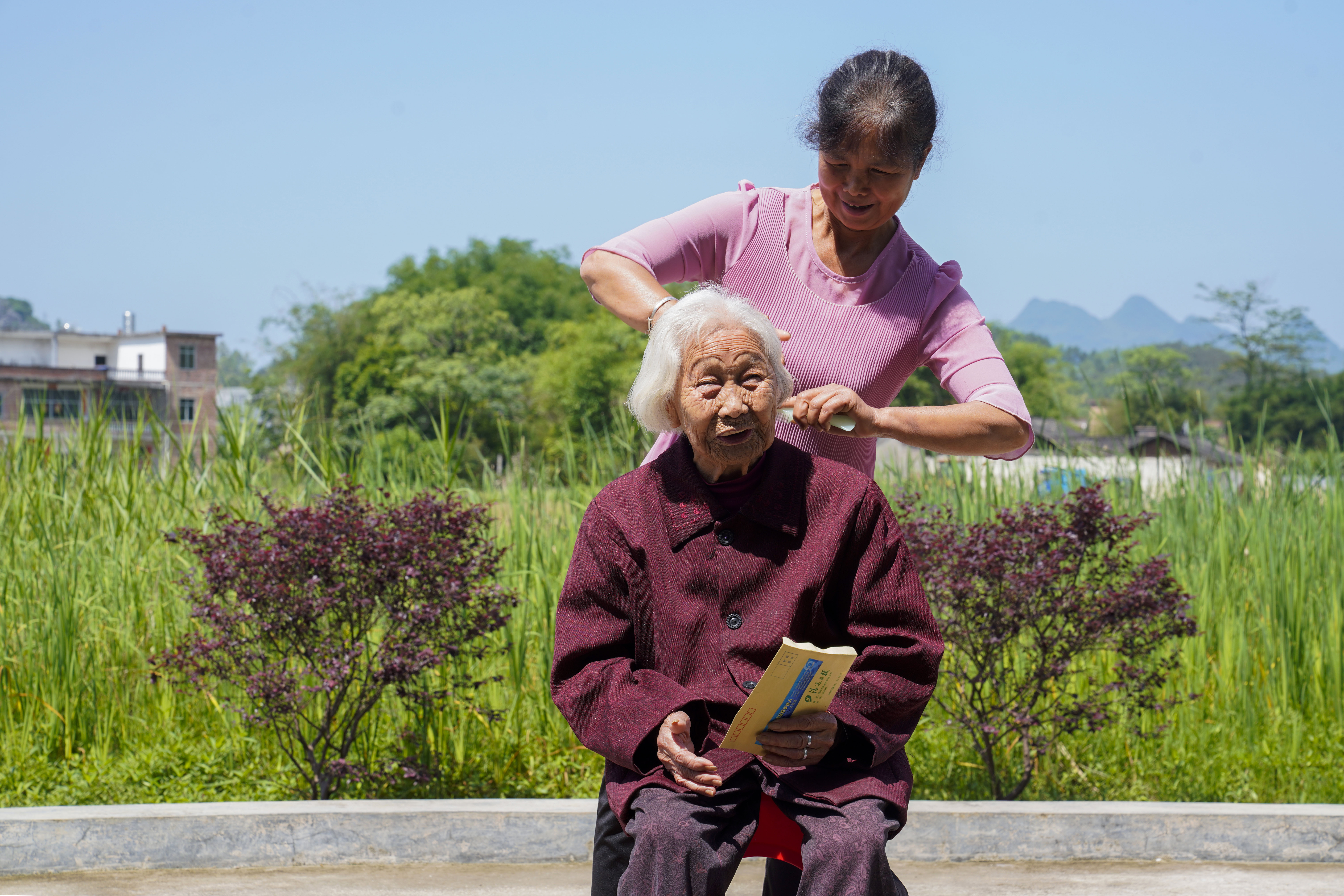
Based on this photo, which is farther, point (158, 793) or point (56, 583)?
point (56, 583)

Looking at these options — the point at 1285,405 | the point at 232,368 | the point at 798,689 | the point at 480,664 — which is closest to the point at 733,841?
the point at 798,689

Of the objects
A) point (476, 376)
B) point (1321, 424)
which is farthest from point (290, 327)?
point (1321, 424)

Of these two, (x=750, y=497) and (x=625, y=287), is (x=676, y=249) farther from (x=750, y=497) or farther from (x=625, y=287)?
(x=750, y=497)

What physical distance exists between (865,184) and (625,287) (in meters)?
0.54

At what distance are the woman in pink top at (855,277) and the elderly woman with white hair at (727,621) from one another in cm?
15

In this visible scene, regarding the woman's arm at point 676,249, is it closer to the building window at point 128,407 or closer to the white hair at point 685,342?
the white hair at point 685,342

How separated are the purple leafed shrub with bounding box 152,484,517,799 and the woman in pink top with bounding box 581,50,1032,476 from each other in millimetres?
1612

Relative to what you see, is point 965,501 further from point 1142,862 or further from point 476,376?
point 476,376

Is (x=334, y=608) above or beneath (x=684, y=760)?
above

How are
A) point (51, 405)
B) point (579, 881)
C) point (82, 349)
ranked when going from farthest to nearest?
1. point (82, 349)
2. point (51, 405)
3. point (579, 881)

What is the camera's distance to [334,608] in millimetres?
3908

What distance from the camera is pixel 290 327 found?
233ft

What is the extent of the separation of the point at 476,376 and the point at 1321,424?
43.2 m

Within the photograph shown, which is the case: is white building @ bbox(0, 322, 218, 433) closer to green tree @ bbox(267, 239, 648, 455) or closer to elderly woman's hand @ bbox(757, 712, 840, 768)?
green tree @ bbox(267, 239, 648, 455)
